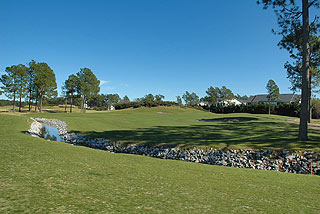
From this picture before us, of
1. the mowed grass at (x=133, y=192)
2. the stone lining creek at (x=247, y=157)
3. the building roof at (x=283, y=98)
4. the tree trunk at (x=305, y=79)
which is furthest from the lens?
the building roof at (x=283, y=98)

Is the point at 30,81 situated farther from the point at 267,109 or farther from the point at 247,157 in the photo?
the point at 267,109

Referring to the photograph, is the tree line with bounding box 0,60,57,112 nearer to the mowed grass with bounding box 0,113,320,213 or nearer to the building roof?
the mowed grass with bounding box 0,113,320,213

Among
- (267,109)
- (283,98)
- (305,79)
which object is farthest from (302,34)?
(283,98)

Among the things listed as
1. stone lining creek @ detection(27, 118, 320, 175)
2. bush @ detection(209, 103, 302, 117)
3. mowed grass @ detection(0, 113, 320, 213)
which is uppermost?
bush @ detection(209, 103, 302, 117)

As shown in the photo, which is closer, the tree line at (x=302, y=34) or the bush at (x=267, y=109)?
the tree line at (x=302, y=34)

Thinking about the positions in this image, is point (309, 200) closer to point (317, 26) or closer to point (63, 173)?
point (63, 173)

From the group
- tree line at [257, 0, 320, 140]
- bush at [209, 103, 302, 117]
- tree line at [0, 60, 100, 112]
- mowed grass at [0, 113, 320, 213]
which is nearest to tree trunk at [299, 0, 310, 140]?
tree line at [257, 0, 320, 140]

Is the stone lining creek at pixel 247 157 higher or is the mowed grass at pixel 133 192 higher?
the mowed grass at pixel 133 192

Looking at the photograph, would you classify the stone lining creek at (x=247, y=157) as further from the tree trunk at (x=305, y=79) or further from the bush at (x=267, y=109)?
the bush at (x=267, y=109)

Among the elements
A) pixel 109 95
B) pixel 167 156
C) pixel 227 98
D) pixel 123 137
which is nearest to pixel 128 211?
pixel 167 156

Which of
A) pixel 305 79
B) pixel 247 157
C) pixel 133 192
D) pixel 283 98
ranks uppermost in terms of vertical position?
pixel 283 98

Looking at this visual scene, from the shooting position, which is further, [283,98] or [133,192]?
[283,98]

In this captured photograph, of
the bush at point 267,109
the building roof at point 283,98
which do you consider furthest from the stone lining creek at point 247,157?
the building roof at point 283,98

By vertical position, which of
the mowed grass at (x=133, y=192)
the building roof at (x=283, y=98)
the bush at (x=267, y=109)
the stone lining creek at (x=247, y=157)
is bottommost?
the stone lining creek at (x=247, y=157)
